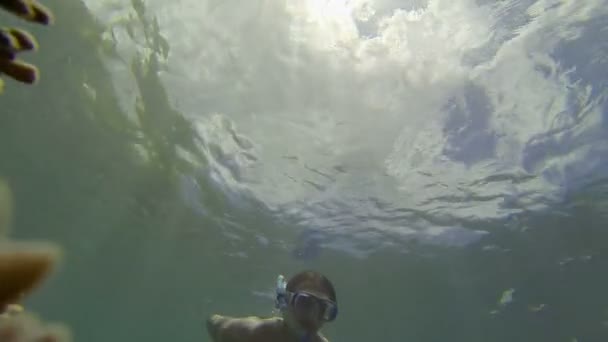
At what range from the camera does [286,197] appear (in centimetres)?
1927

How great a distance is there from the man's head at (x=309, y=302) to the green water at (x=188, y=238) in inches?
333

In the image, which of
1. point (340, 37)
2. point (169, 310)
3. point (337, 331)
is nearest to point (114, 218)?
point (340, 37)

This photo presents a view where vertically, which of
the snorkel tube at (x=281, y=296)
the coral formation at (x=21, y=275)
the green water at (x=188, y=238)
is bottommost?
the coral formation at (x=21, y=275)

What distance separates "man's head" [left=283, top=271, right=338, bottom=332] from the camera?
15.2ft

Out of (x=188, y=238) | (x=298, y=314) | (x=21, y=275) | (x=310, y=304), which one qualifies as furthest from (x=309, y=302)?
(x=188, y=238)

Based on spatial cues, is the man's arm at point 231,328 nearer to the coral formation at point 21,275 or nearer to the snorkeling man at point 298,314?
the snorkeling man at point 298,314

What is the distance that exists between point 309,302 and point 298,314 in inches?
6.7

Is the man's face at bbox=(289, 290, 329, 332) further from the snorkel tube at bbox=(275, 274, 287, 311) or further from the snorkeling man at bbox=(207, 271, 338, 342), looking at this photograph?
the snorkel tube at bbox=(275, 274, 287, 311)

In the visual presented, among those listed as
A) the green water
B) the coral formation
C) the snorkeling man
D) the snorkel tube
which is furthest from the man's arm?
the green water

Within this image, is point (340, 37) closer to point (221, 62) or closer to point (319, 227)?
point (221, 62)

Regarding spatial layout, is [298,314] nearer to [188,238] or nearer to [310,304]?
[310,304]

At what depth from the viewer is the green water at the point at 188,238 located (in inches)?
628

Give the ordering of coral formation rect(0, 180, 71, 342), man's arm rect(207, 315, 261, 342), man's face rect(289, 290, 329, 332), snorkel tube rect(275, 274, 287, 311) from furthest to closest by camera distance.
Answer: man's arm rect(207, 315, 261, 342)
snorkel tube rect(275, 274, 287, 311)
man's face rect(289, 290, 329, 332)
coral formation rect(0, 180, 71, 342)

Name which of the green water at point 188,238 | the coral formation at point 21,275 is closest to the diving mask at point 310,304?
the coral formation at point 21,275
